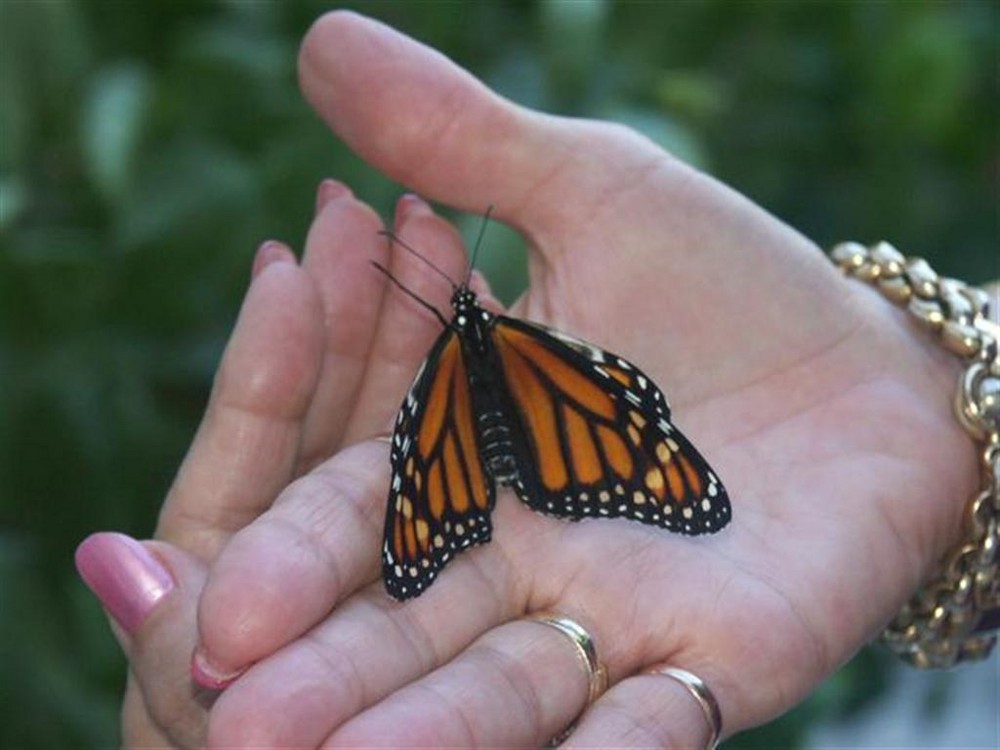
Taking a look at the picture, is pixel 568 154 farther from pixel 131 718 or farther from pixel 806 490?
pixel 131 718

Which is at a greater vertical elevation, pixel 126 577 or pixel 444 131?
pixel 444 131

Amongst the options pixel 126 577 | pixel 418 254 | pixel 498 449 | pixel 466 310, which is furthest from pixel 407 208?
pixel 126 577

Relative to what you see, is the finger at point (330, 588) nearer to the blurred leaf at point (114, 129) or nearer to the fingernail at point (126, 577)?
the fingernail at point (126, 577)

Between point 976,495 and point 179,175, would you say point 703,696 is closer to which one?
point 976,495

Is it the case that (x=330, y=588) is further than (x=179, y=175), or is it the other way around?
(x=179, y=175)

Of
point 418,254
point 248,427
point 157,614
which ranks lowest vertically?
point 157,614

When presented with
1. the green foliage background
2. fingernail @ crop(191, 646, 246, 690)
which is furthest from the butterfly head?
the green foliage background

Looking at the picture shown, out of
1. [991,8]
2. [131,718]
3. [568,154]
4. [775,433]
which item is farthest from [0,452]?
[991,8]
